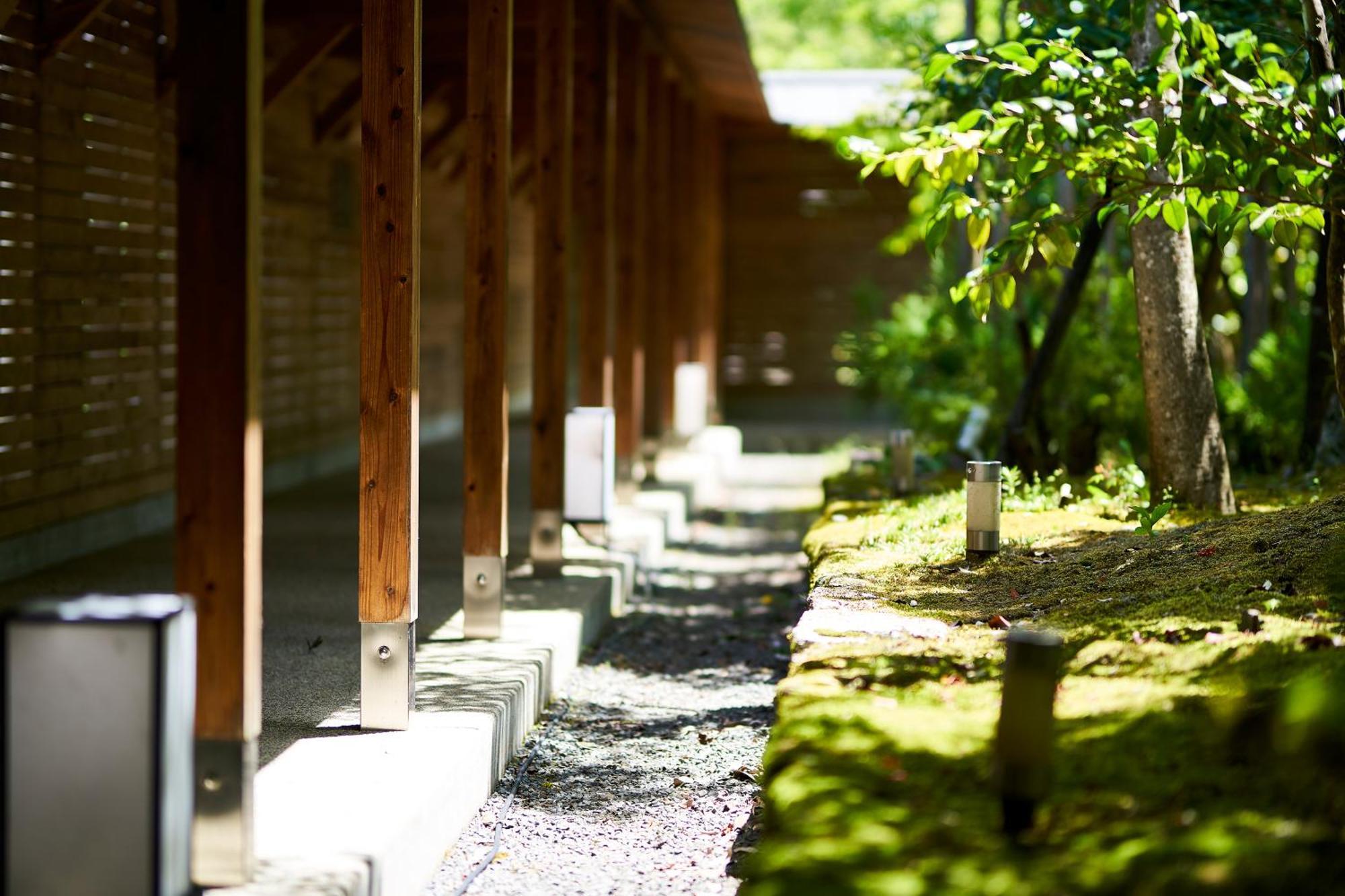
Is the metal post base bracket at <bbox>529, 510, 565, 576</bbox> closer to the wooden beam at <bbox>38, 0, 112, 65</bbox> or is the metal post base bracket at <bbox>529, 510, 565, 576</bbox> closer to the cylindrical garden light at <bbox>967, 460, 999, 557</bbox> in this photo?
the cylindrical garden light at <bbox>967, 460, 999, 557</bbox>

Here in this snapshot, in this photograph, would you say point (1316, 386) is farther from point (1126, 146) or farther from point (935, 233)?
point (935, 233)

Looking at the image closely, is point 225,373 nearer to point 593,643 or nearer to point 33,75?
point 593,643

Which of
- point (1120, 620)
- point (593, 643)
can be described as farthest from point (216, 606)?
point (593, 643)

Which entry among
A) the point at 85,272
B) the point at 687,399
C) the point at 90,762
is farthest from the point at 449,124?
the point at 90,762

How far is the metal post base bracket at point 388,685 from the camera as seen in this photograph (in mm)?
5043

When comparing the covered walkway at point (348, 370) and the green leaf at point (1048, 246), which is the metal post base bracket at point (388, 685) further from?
the green leaf at point (1048, 246)

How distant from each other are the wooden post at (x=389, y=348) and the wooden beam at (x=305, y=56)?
5.25m

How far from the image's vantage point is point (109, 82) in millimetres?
8875

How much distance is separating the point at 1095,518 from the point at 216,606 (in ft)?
14.7

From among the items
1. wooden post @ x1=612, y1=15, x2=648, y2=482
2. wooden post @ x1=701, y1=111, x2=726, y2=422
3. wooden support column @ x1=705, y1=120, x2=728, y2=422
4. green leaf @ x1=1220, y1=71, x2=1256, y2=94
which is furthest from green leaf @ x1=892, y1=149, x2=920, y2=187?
wooden support column @ x1=705, y1=120, x2=728, y2=422

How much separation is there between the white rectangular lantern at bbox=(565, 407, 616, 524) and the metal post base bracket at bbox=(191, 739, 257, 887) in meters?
5.05

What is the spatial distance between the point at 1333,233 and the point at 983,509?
159cm

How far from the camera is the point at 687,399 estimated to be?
15.8m

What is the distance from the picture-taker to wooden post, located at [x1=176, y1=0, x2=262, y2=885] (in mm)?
3490
